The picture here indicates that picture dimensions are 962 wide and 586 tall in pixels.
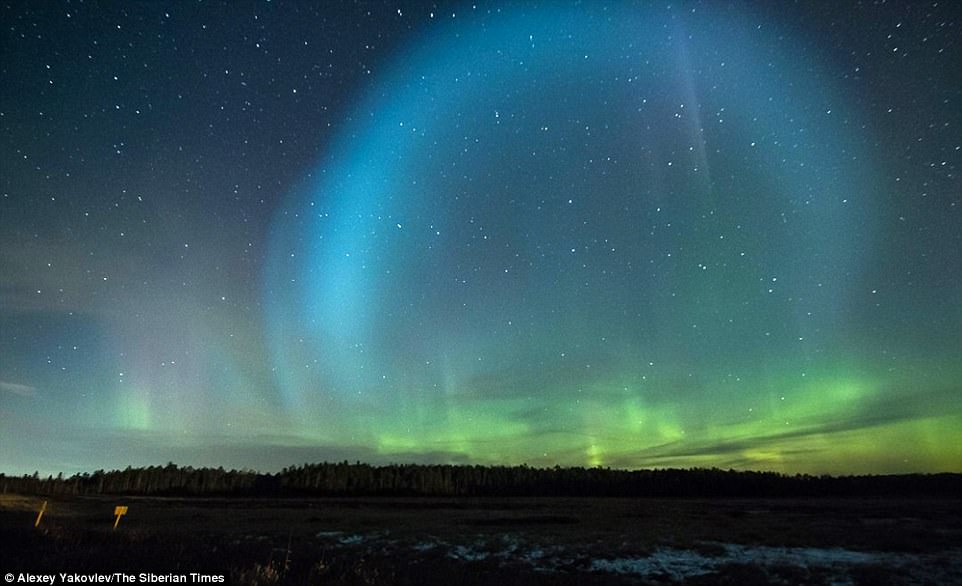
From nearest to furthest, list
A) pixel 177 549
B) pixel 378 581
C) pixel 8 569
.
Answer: pixel 8 569
pixel 378 581
pixel 177 549

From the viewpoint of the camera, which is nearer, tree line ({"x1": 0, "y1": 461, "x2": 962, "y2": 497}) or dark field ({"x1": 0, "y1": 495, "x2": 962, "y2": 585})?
dark field ({"x1": 0, "y1": 495, "x2": 962, "y2": 585})

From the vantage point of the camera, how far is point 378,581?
47.1ft

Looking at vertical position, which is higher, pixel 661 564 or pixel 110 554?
pixel 110 554

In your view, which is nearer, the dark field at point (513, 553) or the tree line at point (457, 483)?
the dark field at point (513, 553)

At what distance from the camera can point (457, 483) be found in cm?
15962

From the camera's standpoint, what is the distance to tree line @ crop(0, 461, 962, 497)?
150 metres

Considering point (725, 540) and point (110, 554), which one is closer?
point (110, 554)

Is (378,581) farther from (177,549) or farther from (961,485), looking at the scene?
(961,485)

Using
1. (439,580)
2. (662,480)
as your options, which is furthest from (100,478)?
(439,580)

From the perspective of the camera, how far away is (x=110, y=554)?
48.1 ft

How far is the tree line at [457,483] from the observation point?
150 meters

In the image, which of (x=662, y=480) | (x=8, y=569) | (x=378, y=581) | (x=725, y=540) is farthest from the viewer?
(x=662, y=480)

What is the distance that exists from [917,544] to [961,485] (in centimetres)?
18400

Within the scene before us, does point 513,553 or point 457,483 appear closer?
point 513,553
